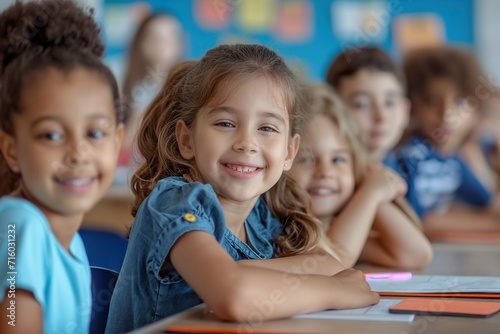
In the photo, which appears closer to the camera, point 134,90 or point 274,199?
point 274,199

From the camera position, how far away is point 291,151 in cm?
133

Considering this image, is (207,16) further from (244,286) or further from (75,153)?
(244,286)

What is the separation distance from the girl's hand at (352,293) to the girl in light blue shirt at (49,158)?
1.37 feet

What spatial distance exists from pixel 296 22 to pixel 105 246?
11.1 feet

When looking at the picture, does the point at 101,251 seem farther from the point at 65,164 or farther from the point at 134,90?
the point at 134,90

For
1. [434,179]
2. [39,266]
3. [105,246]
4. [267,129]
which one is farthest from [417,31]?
[39,266]

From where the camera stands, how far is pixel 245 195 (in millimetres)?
1181

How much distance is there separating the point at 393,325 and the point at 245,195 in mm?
352

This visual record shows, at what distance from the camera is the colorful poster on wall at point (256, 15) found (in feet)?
16.1

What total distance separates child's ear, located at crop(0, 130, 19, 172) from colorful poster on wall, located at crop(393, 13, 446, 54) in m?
3.68

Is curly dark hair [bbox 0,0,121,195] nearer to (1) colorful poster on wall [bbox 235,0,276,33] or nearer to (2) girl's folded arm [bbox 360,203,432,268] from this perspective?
(2) girl's folded arm [bbox 360,203,432,268]

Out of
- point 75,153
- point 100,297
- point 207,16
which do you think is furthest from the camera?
point 207,16

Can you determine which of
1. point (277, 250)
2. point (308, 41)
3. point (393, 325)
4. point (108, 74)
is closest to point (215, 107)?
point (108, 74)

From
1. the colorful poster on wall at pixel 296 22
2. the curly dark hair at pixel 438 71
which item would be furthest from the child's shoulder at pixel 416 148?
the colorful poster on wall at pixel 296 22
